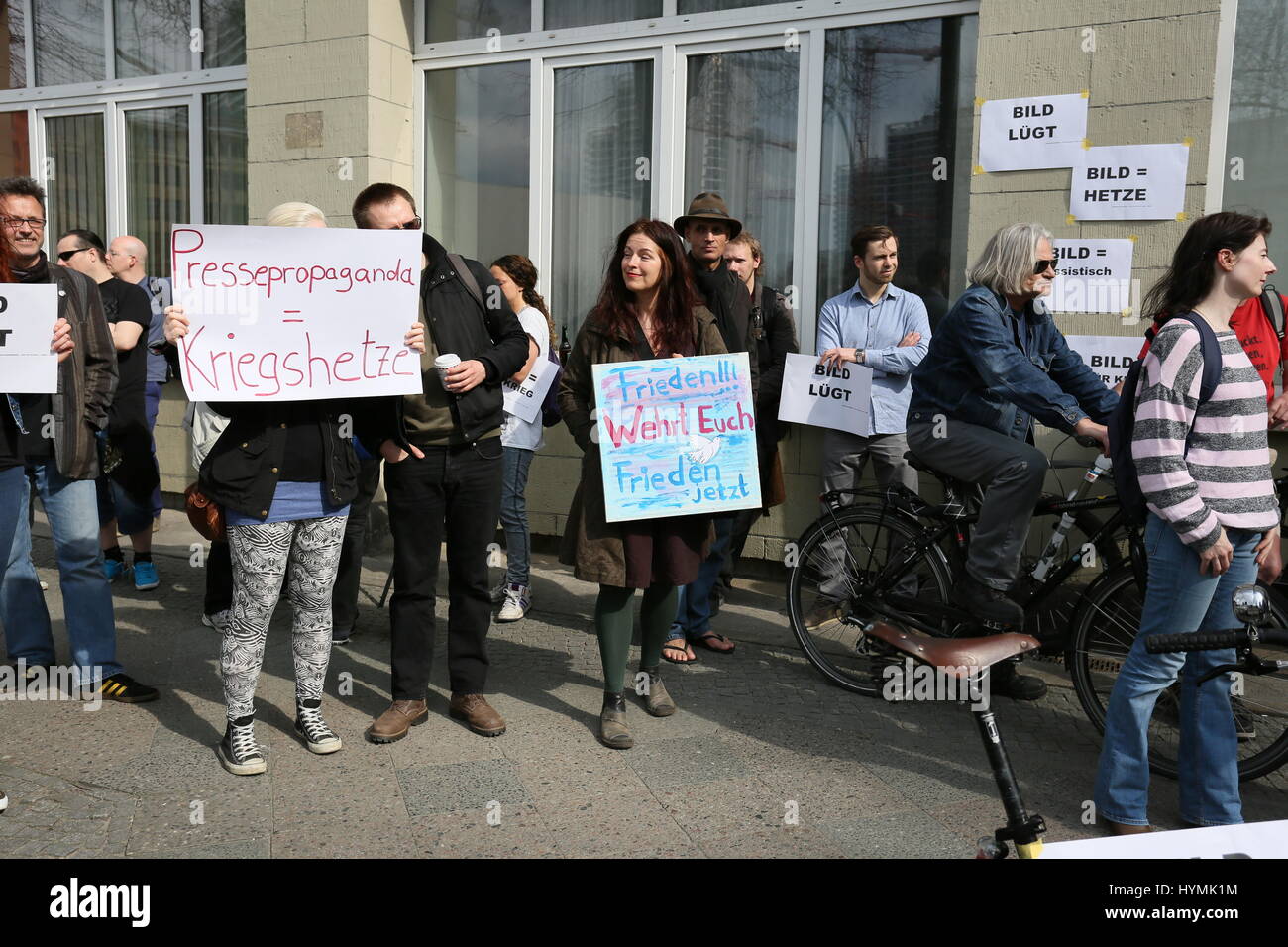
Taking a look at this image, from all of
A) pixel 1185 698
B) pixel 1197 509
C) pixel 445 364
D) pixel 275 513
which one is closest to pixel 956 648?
pixel 1197 509

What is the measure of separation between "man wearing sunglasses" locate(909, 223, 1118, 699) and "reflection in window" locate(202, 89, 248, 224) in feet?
21.0

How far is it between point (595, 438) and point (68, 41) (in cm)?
816

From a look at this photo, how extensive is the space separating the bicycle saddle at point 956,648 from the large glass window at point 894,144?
4.91m

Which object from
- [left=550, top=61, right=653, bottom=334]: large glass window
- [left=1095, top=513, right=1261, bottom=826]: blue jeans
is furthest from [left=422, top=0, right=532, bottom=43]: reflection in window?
[left=1095, top=513, right=1261, bottom=826]: blue jeans

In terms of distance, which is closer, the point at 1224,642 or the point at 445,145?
the point at 1224,642

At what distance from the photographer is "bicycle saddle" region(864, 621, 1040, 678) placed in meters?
2.10

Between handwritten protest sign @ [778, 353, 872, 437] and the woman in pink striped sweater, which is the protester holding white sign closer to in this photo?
handwritten protest sign @ [778, 353, 872, 437]

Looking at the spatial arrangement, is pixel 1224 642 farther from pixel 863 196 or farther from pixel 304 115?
pixel 304 115

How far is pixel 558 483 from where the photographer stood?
771 centimetres

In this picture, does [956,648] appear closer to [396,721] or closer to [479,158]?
[396,721]

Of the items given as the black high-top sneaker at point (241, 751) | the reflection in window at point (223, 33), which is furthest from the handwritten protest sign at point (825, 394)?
the reflection in window at point (223, 33)

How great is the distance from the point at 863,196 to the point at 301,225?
4066 millimetres

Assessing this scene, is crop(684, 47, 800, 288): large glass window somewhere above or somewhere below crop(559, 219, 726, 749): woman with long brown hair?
above
